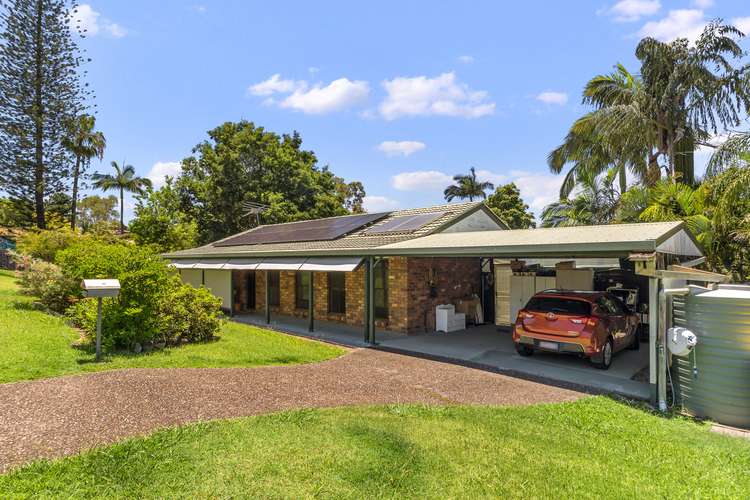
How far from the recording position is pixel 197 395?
593cm

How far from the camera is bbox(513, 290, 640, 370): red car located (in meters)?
8.02

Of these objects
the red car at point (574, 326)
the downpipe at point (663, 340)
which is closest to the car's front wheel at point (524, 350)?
the red car at point (574, 326)

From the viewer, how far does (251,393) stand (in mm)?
6141

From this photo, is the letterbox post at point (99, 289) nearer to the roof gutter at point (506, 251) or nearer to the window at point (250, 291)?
the roof gutter at point (506, 251)

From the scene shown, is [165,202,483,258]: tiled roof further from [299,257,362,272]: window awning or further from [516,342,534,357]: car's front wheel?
[516,342,534,357]: car's front wheel

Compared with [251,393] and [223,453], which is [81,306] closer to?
[251,393]

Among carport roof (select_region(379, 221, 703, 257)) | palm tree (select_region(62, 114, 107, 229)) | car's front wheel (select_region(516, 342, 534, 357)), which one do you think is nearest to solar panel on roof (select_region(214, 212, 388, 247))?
carport roof (select_region(379, 221, 703, 257))

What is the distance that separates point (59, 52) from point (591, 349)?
31802 mm

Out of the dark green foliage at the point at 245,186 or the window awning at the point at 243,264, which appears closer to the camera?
the window awning at the point at 243,264

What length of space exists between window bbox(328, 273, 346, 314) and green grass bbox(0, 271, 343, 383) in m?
3.01

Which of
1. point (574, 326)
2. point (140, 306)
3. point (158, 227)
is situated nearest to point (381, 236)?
point (574, 326)

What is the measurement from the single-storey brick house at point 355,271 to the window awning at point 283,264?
33mm

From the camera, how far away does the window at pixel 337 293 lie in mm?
14078

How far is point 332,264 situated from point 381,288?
7.91ft
